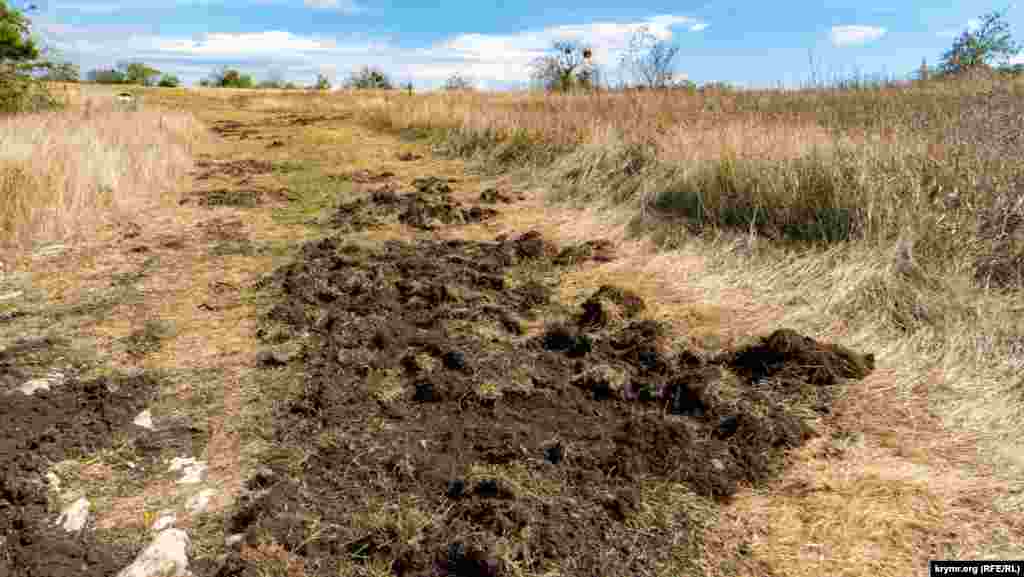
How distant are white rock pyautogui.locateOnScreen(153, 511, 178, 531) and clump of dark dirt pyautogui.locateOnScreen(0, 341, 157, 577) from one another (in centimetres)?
11

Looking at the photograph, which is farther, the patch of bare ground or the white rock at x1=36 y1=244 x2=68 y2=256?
the white rock at x1=36 y1=244 x2=68 y2=256

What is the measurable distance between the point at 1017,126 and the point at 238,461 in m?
5.81

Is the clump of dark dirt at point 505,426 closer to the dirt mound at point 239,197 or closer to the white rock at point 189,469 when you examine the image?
the white rock at point 189,469

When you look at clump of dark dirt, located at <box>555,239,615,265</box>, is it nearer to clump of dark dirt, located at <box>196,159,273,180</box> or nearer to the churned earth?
the churned earth

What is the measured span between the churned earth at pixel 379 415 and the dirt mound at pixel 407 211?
115 centimetres

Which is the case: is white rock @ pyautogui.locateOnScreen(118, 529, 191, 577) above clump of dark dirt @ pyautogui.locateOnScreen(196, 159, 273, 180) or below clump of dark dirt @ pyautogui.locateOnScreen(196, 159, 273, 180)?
below

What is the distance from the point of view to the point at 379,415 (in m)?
2.74

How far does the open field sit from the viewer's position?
205 cm

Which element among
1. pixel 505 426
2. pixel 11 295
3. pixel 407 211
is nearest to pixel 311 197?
pixel 407 211

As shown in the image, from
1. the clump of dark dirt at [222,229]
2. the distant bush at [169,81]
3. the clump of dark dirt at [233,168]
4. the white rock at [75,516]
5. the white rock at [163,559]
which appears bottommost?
the white rock at [163,559]

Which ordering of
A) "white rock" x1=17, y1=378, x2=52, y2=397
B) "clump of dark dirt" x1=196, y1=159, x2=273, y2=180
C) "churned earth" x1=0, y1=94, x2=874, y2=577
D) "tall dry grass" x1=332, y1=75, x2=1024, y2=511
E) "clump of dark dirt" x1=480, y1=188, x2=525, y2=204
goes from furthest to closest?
"clump of dark dirt" x1=196, y1=159, x2=273, y2=180, "clump of dark dirt" x1=480, y1=188, x2=525, y2=204, "tall dry grass" x1=332, y1=75, x2=1024, y2=511, "white rock" x1=17, y1=378, x2=52, y2=397, "churned earth" x1=0, y1=94, x2=874, y2=577

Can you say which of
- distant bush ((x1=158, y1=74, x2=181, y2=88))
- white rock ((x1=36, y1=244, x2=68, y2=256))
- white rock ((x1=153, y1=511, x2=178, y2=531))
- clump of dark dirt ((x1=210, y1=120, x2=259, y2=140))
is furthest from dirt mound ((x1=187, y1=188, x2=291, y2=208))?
distant bush ((x1=158, y1=74, x2=181, y2=88))

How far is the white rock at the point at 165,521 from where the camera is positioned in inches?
83.2

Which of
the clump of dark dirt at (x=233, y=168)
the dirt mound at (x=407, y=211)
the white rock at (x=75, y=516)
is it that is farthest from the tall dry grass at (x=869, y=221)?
the clump of dark dirt at (x=233, y=168)
